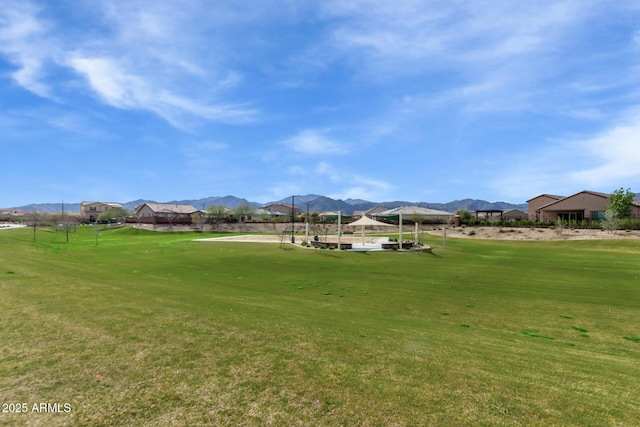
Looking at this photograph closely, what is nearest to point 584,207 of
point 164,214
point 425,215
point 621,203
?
point 621,203

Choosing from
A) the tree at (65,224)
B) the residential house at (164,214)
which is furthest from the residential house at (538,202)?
the tree at (65,224)

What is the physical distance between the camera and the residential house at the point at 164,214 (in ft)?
280

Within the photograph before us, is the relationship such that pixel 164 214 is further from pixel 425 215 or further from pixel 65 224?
pixel 425 215

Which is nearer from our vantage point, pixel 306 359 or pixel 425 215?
pixel 306 359

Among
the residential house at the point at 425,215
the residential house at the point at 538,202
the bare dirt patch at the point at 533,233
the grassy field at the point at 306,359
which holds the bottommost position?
the grassy field at the point at 306,359

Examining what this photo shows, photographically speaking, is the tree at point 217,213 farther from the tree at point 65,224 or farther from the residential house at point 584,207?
the residential house at point 584,207

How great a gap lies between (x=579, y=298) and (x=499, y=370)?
11.5m

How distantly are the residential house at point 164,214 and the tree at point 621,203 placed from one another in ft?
286

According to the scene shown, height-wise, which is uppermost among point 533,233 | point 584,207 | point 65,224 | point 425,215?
point 584,207

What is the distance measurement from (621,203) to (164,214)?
326 ft

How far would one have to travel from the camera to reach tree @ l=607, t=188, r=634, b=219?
54.3 meters

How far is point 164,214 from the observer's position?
93.9 metres

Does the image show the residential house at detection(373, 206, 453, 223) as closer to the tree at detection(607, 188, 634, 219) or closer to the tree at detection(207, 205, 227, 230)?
the tree at detection(607, 188, 634, 219)

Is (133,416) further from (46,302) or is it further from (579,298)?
(579,298)
